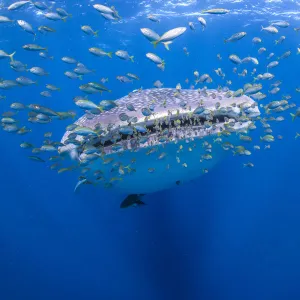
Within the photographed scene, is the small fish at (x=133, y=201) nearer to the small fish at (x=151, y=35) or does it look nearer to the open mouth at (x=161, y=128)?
the open mouth at (x=161, y=128)

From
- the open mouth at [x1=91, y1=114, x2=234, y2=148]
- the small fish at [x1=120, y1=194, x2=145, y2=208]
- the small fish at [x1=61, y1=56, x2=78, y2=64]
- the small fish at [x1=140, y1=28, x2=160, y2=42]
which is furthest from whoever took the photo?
the small fish at [x1=120, y1=194, x2=145, y2=208]

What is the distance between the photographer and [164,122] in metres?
4.52

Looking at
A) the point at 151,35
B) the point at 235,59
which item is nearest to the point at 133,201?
the point at 151,35

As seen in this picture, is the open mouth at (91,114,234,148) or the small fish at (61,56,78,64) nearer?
the open mouth at (91,114,234,148)

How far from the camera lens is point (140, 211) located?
13703 mm

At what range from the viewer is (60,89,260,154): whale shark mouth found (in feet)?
14.7

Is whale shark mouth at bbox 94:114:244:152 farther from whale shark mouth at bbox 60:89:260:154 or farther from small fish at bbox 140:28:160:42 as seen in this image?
small fish at bbox 140:28:160:42

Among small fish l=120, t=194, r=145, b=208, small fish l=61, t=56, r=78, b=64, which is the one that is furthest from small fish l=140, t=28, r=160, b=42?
small fish l=120, t=194, r=145, b=208

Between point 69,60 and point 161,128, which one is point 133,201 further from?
point 69,60

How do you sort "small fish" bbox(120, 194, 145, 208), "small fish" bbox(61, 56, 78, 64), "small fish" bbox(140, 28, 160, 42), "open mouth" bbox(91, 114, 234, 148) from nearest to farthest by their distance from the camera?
"open mouth" bbox(91, 114, 234, 148)
"small fish" bbox(140, 28, 160, 42)
"small fish" bbox(61, 56, 78, 64)
"small fish" bbox(120, 194, 145, 208)

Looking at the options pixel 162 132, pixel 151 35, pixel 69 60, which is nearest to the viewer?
pixel 162 132

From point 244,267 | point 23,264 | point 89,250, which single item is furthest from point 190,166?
point 23,264

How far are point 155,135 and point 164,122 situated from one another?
0.77 feet

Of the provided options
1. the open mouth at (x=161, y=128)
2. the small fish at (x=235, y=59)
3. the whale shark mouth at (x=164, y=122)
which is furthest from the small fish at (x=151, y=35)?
the small fish at (x=235, y=59)
